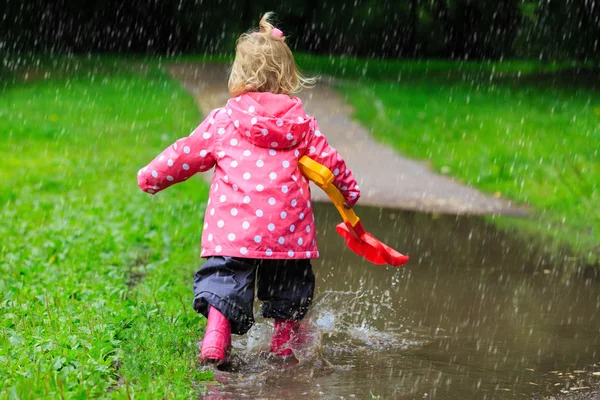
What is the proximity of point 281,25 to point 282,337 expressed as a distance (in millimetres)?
21092

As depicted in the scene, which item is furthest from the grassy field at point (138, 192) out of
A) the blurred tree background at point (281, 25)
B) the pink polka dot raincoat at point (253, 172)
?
the blurred tree background at point (281, 25)

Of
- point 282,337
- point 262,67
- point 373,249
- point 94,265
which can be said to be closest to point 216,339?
point 282,337

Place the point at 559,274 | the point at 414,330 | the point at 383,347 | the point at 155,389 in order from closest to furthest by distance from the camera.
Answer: the point at 155,389, the point at 383,347, the point at 414,330, the point at 559,274

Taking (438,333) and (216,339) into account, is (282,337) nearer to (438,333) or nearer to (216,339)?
(216,339)

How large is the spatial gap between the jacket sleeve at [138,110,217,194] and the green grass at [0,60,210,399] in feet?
2.48

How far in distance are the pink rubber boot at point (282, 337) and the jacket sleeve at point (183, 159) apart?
0.88m

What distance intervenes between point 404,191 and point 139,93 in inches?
360

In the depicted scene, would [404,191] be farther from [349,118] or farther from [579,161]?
[349,118]

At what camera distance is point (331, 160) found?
4.43 metres

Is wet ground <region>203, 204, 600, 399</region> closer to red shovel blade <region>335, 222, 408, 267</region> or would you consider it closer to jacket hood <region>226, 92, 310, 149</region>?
red shovel blade <region>335, 222, 408, 267</region>

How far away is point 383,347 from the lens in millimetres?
4691

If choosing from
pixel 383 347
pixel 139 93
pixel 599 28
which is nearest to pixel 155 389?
pixel 383 347

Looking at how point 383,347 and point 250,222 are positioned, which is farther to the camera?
point 383,347

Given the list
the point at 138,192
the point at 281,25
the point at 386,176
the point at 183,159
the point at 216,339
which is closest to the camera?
the point at 216,339
